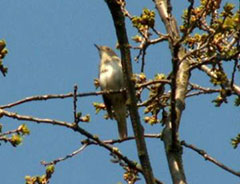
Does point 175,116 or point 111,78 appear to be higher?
point 111,78

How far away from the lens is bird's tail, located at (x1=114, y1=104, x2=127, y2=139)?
362 inches

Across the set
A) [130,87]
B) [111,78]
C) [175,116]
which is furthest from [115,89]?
[130,87]

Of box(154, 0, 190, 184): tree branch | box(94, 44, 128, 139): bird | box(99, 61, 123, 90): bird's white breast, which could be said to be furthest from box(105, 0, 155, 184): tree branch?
box(99, 61, 123, 90): bird's white breast

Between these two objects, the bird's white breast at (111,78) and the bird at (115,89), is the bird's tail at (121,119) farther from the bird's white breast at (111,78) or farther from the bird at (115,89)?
the bird's white breast at (111,78)

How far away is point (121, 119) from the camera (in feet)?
30.4

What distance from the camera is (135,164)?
5086mm

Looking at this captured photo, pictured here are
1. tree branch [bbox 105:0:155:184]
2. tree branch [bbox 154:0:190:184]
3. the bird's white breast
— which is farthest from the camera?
the bird's white breast

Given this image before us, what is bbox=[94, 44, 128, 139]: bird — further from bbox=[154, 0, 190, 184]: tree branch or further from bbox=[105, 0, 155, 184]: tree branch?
bbox=[105, 0, 155, 184]: tree branch

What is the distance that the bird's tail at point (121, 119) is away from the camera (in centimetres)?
920

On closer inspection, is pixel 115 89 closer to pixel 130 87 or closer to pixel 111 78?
pixel 111 78

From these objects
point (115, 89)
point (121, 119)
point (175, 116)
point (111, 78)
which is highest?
point (111, 78)

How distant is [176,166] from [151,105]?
1363 millimetres

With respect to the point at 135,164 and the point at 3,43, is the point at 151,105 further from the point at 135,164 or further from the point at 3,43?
the point at 3,43

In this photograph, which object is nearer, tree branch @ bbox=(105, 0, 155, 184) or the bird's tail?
tree branch @ bbox=(105, 0, 155, 184)
